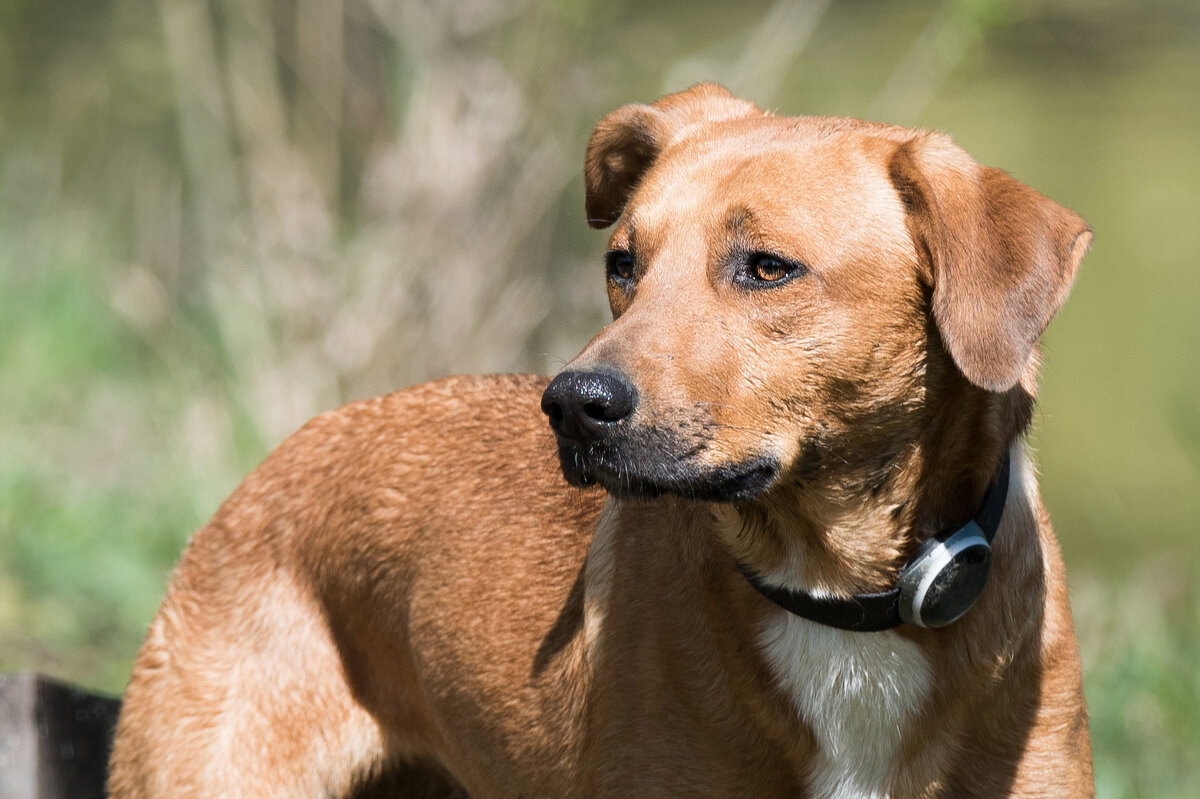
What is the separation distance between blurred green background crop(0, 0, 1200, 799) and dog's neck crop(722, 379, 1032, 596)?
261 centimetres

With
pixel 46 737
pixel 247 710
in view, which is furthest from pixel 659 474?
pixel 46 737

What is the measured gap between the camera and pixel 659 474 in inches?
107

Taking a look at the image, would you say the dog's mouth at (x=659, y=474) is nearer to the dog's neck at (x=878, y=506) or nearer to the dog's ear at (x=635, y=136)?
the dog's neck at (x=878, y=506)

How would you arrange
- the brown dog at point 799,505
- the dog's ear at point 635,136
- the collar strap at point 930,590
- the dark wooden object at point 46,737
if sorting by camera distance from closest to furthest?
1. the brown dog at point 799,505
2. the collar strap at point 930,590
3. the dog's ear at point 635,136
4. the dark wooden object at point 46,737

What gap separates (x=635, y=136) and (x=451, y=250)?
3676 mm

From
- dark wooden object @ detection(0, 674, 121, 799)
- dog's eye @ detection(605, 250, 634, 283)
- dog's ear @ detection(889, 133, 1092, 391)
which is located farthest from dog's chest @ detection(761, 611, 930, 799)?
dark wooden object @ detection(0, 674, 121, 799)

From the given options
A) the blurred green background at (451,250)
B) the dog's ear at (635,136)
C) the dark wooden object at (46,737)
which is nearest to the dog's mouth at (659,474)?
the dog's ear at (635,136)

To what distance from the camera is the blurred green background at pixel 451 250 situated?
6.70 metres

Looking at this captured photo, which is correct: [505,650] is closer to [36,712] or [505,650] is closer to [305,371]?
[36,712]

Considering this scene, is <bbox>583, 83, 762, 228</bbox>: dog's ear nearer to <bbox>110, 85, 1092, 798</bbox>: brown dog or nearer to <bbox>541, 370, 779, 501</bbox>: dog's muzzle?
<bbox>110, 85, 1092, 798</bbox>: brown dog

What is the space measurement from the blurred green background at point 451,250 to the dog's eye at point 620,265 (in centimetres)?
303

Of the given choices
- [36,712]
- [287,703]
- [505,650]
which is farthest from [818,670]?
[36,712]

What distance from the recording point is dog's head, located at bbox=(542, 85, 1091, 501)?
2697 millimetres

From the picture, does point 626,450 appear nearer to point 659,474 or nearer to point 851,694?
point 659,474
